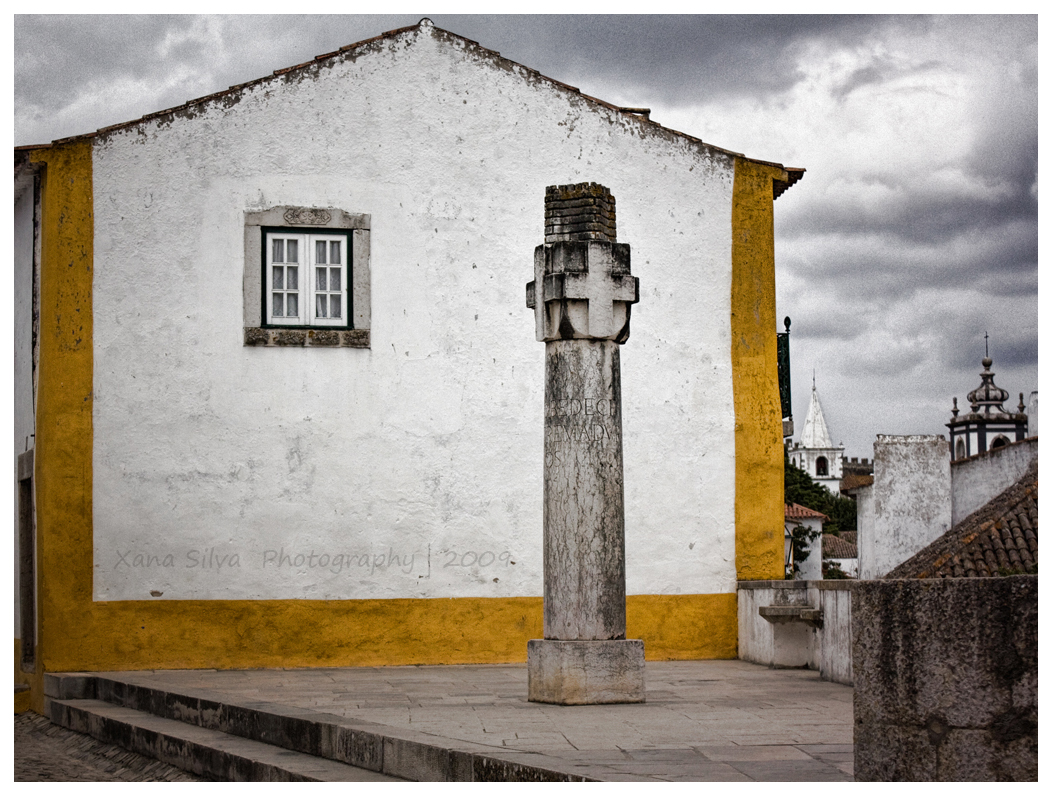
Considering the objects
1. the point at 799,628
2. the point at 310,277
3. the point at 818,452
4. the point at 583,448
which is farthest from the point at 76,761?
the point at 818,452

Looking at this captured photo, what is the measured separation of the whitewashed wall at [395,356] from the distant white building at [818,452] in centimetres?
12353

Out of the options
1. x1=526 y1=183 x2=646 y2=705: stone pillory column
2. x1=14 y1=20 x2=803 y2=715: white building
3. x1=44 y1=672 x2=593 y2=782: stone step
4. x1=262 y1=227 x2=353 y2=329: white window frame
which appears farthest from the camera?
x1=262 y1=227 x2=353 y2=329: white window frame

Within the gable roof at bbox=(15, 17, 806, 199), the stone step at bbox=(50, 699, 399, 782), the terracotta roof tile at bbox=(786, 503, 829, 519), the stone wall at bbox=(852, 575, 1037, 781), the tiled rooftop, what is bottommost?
the tiled rooftop

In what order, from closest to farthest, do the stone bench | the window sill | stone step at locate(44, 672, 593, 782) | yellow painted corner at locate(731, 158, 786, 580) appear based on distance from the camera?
stone step at locate(44, 672, 593, 782) < the stone bench < the window sill < yellow painted corner at locate(731, 158, 786, 580)

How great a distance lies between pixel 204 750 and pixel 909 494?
77.1 ft

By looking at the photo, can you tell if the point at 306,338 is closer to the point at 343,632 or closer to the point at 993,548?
the point at 343,632

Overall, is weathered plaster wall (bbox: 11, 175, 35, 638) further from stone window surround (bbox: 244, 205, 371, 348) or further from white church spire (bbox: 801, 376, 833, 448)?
white church spire (bbox: 801, 376, 833, 448)

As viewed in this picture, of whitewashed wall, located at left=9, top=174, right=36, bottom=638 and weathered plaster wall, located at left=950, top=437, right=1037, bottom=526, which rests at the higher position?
whitewashed wall, located at left=9, top=174, right=36, bottom=638

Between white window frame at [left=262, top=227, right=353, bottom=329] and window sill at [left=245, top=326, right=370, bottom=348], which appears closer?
window sill at [left=245, top=326, right=370, bottom=348]

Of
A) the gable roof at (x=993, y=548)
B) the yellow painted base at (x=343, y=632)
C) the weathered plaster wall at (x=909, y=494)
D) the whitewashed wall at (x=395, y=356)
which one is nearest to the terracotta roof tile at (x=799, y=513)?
the weathered plaster wall at (x=909, y=494)

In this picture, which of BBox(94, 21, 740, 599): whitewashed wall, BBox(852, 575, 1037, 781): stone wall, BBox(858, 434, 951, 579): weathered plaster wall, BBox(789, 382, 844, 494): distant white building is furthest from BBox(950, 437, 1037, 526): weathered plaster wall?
BBox(789, 382, 844, 494): distant white building

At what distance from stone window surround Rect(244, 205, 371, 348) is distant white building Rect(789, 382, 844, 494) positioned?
12477 cm

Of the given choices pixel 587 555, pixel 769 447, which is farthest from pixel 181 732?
pixel 769 447

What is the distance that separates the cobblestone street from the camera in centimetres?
913
